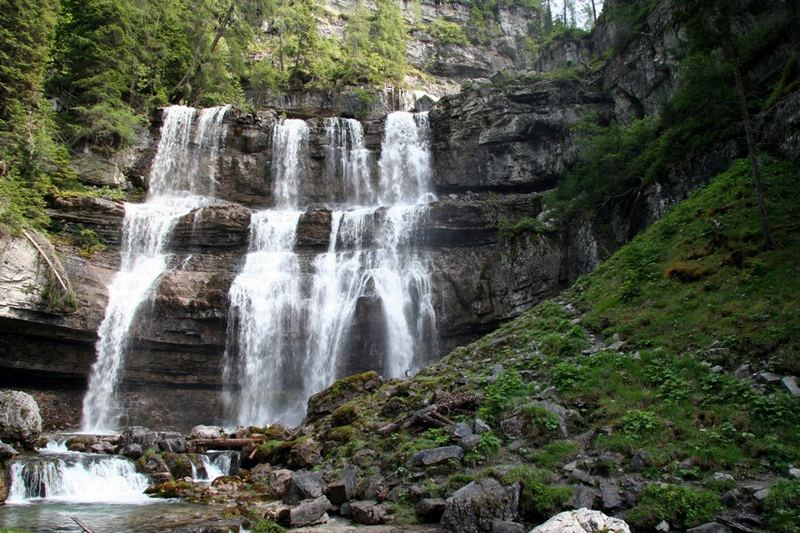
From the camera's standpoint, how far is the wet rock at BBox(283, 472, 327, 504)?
971 centimetres

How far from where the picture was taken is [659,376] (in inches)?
398

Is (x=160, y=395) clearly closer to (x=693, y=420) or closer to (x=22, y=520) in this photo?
(x=22, y=520)

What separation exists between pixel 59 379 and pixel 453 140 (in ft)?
77.6

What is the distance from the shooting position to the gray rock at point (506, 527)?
692 cm

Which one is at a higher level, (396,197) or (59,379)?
(396,197)

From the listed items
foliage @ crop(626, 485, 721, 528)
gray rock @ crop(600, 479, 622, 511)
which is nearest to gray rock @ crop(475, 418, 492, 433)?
gray rock @ crop(600, 479, 622, 511)

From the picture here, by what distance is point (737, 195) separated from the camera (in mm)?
15055

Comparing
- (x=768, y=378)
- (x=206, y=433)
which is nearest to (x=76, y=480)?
(x=206, y=433)

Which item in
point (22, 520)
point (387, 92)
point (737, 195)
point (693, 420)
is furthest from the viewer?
point (387, 92)

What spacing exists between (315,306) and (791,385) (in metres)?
18.7

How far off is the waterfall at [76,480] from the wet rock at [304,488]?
378 centimetres

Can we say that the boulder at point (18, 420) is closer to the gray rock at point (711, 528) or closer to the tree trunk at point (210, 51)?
the gray rock at point (711, 528)

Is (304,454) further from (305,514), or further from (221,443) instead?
(221,443)

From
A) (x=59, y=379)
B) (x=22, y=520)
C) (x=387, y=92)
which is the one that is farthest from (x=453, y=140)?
(x=22, y=520)
